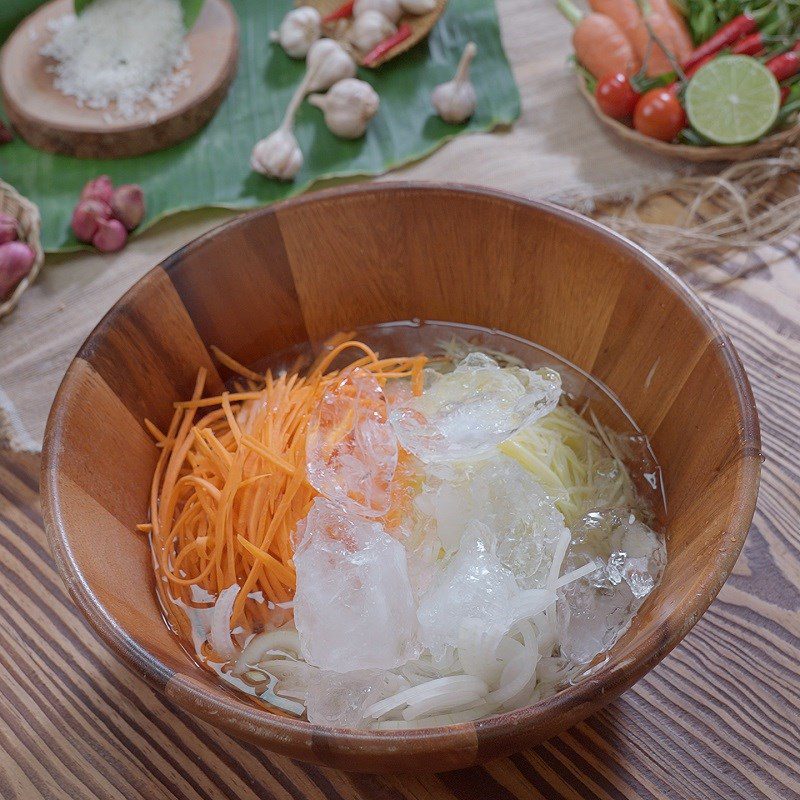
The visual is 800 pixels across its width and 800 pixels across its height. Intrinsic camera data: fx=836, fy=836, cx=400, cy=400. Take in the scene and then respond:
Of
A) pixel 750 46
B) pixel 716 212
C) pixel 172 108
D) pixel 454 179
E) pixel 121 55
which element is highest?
pixel 121 55

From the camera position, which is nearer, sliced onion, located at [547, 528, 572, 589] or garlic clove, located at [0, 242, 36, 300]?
sliced onion, located at [547, 528, 572, 589]

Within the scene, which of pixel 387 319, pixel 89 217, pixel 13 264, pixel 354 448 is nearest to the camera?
pixel 354 448

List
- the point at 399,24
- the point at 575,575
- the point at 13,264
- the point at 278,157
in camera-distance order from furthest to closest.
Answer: the point at 399,24 < the point at 278,157 < the point at 13,264 < the point at 575,575

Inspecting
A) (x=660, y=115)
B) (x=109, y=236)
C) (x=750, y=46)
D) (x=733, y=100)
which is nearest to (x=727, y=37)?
(x=750, y=46)

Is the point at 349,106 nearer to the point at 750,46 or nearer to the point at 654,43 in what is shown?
the point at 654,43

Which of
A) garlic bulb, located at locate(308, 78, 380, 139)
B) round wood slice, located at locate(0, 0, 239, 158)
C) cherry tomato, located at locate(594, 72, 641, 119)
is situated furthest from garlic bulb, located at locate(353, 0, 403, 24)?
cherry tomato, located at locate(594, 72, 641, 119)

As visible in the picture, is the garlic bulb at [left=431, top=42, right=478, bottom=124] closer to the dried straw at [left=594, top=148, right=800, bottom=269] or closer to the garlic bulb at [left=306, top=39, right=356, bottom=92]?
the garlic bulb at [left=306, top=39, right=356, bottom=92]
